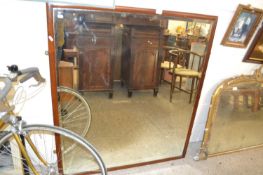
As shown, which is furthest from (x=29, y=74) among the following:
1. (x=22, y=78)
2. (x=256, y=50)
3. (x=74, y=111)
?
(x=256, y=50)

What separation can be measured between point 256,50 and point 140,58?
41.9 inches

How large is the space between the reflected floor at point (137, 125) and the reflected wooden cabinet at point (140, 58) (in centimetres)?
11

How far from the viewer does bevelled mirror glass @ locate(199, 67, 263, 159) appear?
179 centimetres

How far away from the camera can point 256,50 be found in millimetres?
1830

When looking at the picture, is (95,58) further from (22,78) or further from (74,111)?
(22,78)

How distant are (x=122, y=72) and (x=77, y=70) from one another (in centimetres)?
46

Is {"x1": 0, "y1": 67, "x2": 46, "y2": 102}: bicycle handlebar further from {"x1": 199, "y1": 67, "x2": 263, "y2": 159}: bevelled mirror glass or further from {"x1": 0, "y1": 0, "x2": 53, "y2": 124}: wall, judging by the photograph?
{"x1": 199, "y1": 67, "x2": 263, "y2": 159}: bevelled mirror glass

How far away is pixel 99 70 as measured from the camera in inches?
74.2

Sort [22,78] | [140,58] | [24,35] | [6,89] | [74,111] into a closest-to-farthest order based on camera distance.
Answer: [6,89]
[22,78]
[24,35]
[74,111]
[140,58]

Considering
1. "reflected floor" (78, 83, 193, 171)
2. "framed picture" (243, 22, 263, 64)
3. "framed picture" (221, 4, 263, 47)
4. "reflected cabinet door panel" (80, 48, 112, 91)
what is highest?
"framed picture" (221, 4, 263, 47)

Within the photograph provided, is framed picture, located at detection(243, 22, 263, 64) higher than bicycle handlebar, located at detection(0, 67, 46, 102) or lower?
higher

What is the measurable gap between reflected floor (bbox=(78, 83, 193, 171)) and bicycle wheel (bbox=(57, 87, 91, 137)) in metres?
0.11

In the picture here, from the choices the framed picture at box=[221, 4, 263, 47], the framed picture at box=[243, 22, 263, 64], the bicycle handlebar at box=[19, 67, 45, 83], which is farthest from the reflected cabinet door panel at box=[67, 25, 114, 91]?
the framed picture at box=[243, 22, 263, 64]

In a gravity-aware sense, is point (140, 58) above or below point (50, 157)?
above
